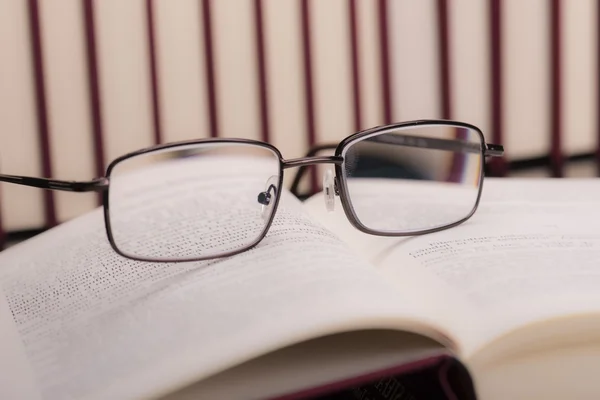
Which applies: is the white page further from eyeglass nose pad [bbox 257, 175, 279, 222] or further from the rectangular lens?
eyeglass nose pad [bbox 257, 175, 279, 222]

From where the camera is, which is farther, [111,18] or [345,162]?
[111,18]

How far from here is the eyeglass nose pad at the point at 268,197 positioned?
58cm

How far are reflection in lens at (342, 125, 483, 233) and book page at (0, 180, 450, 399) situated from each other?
0.32ft

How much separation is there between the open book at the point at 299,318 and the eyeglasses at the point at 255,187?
0.03 m

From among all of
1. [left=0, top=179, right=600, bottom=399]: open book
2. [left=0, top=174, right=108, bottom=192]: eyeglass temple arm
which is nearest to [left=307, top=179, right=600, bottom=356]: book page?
[left=0, top=179, right=600, bottom=399]: open book

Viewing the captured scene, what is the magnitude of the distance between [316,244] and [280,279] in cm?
7

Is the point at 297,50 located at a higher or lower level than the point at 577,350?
higher

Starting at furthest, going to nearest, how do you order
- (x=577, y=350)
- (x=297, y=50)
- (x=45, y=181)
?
1. (x=297, y=50)
2. (x=45, y=181)
3. (x=577, y=350)

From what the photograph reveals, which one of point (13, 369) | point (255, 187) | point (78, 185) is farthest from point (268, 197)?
point (13, 369)

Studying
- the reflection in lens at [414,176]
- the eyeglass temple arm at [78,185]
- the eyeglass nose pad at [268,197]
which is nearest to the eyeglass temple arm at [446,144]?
the reflection in lens at [414,176]

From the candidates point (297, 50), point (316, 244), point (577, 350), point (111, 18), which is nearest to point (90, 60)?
point (111, 18)

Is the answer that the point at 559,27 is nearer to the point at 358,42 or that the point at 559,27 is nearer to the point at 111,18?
the point at 358,42

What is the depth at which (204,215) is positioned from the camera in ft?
1.93

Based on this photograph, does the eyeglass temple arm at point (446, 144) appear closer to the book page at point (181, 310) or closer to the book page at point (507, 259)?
the book page at point (507, 259)
